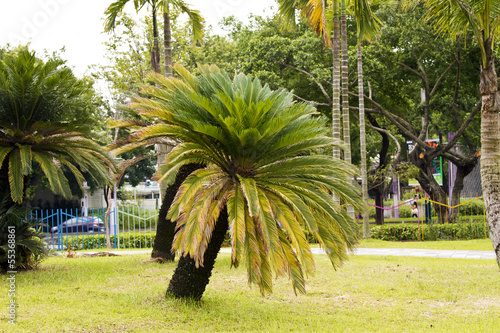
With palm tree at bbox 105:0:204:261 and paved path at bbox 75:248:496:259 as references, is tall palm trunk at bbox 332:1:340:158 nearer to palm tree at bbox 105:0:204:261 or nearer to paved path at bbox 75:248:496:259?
paved path at bbox 75:248:496:259

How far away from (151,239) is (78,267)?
21.2 feet

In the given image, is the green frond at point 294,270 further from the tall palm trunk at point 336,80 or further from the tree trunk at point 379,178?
the tree trunk at point 379,178

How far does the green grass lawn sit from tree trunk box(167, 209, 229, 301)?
206 mm

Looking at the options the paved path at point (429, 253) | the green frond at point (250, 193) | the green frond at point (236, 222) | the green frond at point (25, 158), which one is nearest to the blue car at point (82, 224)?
the green frond at point (25, 158)

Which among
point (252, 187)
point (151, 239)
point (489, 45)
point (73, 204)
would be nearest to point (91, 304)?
point (252, 187)

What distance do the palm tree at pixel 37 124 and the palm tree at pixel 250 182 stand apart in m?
3.09

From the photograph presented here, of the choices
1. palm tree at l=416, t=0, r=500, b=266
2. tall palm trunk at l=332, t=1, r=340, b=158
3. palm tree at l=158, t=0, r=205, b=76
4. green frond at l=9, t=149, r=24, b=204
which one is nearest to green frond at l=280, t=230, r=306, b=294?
palm tree at l=416, t=0, r=500, b=266

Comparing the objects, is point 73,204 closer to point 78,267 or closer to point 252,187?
point 78,267

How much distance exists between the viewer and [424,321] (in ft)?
22.2

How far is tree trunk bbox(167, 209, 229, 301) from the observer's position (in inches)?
293

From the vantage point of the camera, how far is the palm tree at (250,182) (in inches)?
251

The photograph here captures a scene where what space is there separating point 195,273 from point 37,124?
4.69 m

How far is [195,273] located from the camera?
7449 mm

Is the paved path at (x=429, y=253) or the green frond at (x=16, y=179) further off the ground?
the green frond at (x=16, y=179)
